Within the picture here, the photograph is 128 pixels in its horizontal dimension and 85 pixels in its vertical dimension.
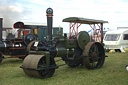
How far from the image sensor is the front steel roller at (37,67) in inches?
195

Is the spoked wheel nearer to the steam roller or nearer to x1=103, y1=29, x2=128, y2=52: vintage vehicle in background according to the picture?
the steam roller

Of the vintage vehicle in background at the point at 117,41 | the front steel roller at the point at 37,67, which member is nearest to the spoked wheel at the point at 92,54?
the front steel roller at the point at 37,67

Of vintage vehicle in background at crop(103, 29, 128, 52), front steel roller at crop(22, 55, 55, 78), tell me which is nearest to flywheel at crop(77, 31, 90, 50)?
front steel roller at crop(22, 55, 55, 78)

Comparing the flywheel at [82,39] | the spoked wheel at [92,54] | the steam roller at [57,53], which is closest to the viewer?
the steam roller at [57,53]

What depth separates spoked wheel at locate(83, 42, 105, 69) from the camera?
630 cm

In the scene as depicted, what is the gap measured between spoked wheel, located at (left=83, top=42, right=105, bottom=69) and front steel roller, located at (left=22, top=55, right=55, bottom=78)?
1.39 m

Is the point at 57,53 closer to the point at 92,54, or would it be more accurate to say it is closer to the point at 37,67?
the point at 37,67

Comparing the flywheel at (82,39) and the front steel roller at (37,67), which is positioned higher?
the flywheel at (82,39)

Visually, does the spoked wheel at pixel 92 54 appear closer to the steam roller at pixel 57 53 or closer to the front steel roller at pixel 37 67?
the steam roller at pixel 57 53

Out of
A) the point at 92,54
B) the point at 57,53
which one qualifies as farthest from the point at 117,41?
the point at 57,53

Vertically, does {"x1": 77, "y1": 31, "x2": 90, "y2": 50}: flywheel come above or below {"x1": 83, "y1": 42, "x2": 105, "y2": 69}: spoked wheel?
above

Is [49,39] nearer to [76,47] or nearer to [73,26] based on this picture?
[76,47]

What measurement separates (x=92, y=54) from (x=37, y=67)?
7.78ft

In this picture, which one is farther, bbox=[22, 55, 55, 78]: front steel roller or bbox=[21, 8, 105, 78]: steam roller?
bbox=[21, 8, 105, 78]: steam roller
